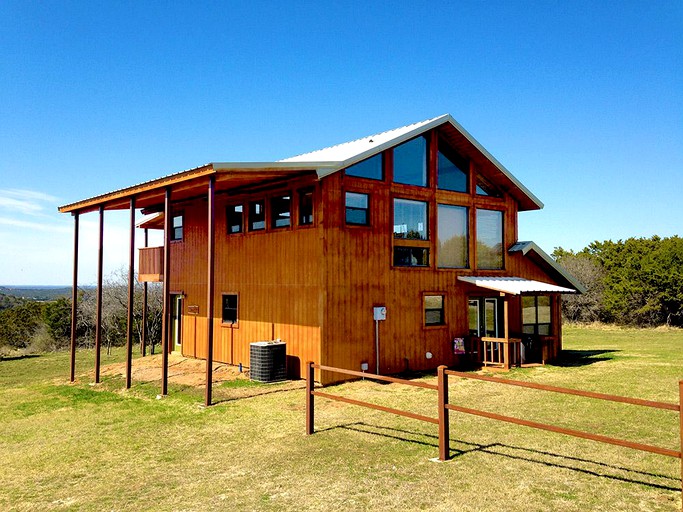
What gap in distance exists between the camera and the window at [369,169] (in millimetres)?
13562

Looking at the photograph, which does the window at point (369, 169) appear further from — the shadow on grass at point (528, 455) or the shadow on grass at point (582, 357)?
the shadow on grass at point (582, 357)

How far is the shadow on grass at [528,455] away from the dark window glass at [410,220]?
273 inches

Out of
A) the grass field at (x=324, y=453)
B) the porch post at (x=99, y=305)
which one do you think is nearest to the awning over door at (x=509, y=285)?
the grass field at (x=324, y=453)

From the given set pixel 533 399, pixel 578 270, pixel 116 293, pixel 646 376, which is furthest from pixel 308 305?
pixel 578 270

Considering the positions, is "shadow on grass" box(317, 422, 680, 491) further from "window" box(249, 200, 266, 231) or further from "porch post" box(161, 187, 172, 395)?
"window" box(249, 200, 266, 231)

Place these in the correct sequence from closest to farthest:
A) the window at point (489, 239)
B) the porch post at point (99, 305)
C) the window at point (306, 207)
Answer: the window at point (306, 207)
the porch post at point (99, 305)
the window at point (489, 239)

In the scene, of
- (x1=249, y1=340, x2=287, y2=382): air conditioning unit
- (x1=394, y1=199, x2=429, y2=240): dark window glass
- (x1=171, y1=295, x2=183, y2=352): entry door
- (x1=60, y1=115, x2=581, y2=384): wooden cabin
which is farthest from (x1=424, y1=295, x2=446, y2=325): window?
(x1=171, y1=295, x2=183, y2=352): entry door

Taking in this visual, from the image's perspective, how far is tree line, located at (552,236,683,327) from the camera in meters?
31.4

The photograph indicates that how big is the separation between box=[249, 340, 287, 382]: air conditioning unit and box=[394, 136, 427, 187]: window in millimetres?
5600

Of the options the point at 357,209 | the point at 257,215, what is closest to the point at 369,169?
the point at 357,209

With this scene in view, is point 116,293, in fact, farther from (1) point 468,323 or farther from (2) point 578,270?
(2) point 578,270

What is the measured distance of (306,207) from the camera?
13.5 meters

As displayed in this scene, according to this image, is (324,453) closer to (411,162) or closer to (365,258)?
(365,258)

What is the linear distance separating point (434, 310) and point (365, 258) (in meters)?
3.00
